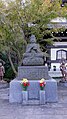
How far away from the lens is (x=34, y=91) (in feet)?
32.8

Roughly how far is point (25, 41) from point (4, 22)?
1.65 metres

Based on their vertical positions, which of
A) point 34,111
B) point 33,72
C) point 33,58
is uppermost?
point 33,58

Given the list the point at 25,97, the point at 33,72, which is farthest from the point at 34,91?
the point at 33,72

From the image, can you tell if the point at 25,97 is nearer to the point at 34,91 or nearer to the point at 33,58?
the point at 34,91

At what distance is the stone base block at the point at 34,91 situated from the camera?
32.6ft

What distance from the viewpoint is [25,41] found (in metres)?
15.4

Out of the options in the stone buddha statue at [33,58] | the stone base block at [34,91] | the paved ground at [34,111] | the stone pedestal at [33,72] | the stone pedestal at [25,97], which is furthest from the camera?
the stone buddha statue at [33,58]

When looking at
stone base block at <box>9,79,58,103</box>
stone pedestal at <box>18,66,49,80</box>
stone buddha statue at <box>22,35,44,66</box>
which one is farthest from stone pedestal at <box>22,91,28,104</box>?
stone buddha statue at <box>22,35,44,66</box>

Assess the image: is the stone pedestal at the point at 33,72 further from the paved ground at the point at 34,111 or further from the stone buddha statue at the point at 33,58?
the paved ground at the point at 34,111

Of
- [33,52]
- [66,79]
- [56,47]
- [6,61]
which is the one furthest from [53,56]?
[33,52]

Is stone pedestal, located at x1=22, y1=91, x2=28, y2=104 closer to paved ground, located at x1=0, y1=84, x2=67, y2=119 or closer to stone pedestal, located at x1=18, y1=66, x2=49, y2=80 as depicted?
paved ground, located at x1=0, y1=84, x2=67, y2=119

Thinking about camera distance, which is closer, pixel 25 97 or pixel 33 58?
pixel 25 97

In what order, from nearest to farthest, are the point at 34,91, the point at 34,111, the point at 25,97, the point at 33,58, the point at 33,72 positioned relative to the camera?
the point at 34,111 < the point at 25,97 < the point at 34,91 < the point at 33,72 < the point at 33,58

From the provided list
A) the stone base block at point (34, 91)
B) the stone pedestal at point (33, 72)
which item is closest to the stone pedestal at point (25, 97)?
the stone base block at point (34, 91)
